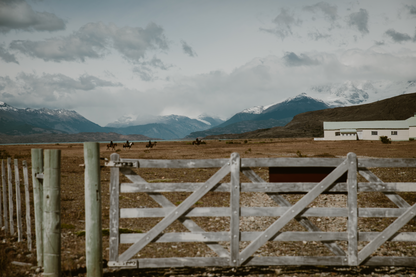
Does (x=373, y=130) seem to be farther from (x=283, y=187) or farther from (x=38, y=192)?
(x=38, y=192)

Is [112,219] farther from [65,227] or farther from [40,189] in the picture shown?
[65,227]

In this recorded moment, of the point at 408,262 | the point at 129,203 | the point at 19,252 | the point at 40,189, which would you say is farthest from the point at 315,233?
the point at 129,203

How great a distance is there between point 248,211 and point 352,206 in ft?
6.25

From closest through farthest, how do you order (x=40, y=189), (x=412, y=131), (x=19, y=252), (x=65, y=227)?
(x=40, y=189)
(x=19, y=252)
(x=65, y=227)
(x=412, y=131)

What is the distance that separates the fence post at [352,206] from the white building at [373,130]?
99224 millimetres

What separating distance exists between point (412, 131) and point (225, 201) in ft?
332

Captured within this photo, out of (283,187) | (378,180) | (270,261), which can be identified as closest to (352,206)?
(378,180)

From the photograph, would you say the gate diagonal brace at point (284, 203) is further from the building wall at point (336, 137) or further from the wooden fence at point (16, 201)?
the building wall at point (336, 137)

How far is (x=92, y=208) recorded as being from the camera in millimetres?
5074

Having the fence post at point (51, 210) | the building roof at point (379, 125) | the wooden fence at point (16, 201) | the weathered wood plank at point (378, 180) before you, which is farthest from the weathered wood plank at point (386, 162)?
the building roof at point (379, 125)

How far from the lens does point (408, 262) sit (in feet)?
18.2

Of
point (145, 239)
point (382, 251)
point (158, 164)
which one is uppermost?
point (158, 164)

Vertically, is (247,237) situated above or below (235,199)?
below

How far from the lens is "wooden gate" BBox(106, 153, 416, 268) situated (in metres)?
5.21
